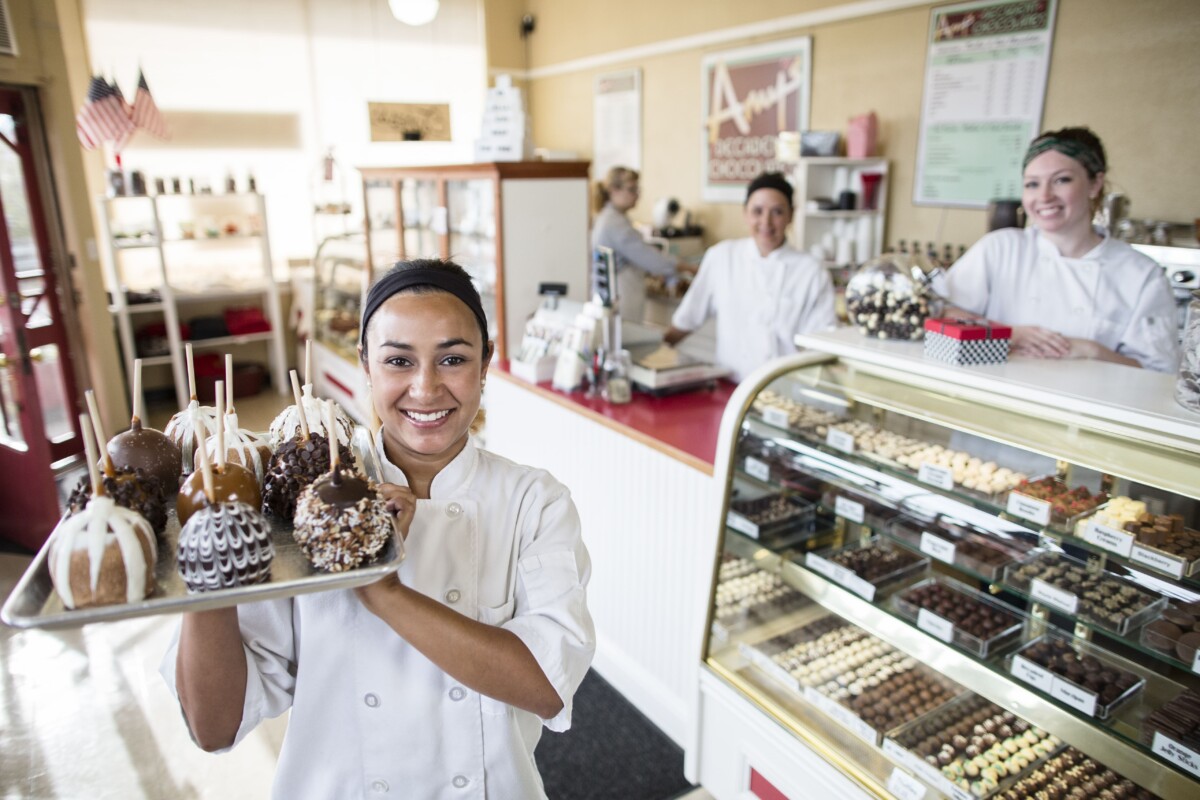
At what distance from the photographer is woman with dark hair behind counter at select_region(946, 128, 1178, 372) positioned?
7.67 ft

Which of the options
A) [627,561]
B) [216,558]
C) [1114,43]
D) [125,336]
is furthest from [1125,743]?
[125,336]

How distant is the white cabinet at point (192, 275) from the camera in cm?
645

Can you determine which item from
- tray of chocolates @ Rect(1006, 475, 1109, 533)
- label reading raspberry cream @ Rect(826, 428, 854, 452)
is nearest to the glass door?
label reading raspberry cream @ Rect(826, 428, 854, 452)

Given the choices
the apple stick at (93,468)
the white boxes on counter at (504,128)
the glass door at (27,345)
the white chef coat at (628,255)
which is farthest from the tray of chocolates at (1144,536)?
the glass door at (27,345)

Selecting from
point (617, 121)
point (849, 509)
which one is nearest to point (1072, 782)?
point (849, 509)

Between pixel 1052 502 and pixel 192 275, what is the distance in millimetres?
7359

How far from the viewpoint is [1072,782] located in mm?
1796

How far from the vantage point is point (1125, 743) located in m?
1.67

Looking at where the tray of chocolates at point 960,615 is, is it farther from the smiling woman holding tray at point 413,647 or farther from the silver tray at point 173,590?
the silver tray at point 173,590

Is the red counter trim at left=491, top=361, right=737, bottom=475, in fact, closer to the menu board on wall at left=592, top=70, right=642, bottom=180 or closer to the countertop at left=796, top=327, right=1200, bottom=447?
the countertop at left=796, top=327, right=1200, bottom=447

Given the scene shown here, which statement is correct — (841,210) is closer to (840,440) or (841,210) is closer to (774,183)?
(774,183)

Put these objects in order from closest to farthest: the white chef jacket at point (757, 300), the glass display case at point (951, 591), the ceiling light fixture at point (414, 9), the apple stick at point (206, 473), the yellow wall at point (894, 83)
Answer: the apple stick at point (206, 473), the glass display case at point (951, 591), the white chef jacket at point (757, 300), the yellow wall at point (894, 83), the ceiling light fixture at point (414, 9)

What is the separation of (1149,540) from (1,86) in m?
5.71

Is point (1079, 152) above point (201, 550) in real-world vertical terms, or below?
above
